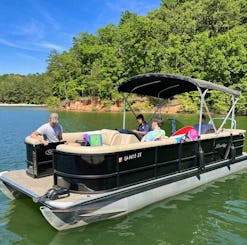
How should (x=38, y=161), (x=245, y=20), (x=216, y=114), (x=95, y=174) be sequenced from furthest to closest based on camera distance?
1. (x=245, y=20)
2. (x=216, y=114)
3. (x=38, y=161)
4. (x=95, y=174)

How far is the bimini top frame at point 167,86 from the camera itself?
698 centimetres

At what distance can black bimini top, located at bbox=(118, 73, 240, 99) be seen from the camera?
7.04 m

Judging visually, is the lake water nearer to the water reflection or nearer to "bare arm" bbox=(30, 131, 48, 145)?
the water reflection

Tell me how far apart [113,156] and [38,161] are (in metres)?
1.80

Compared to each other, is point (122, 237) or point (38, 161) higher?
point (38, 161)

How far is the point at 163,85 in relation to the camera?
8.74 m

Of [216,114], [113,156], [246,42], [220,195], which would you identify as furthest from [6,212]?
[246,42]

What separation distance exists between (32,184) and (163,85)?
477cm

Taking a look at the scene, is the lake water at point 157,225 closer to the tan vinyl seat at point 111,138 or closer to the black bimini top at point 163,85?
the tan vinyl seat at point 111,138

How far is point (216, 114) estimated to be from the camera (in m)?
33.8

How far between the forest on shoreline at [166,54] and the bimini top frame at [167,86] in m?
19.7

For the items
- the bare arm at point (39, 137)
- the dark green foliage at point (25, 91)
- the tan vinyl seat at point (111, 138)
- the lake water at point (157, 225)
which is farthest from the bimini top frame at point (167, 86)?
the dark green foliage at point (25, 91)

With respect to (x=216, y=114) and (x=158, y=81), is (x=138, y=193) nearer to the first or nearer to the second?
(x=158, y=81)

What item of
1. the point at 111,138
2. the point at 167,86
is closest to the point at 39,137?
the point at 111,138
